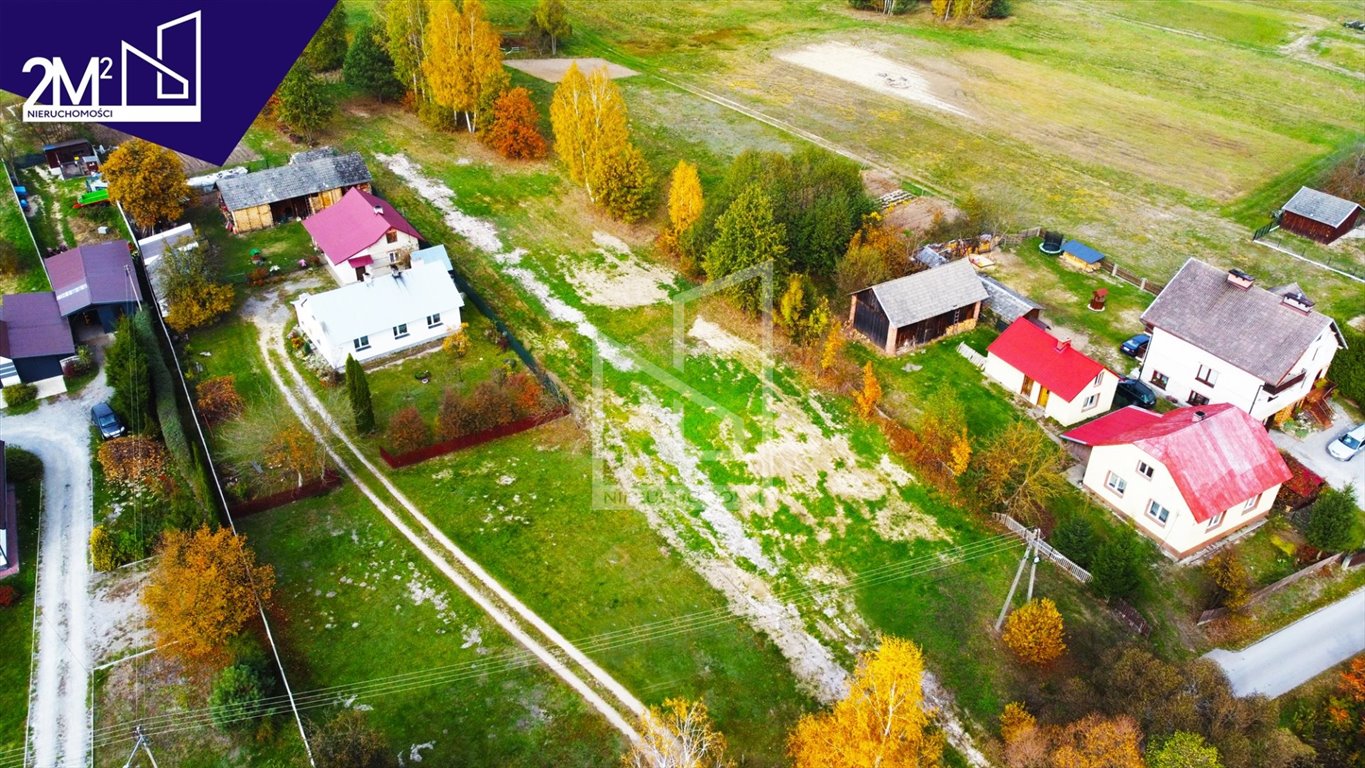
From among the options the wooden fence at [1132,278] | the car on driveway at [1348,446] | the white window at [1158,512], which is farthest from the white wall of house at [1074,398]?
the wooden fence at [1132,278]

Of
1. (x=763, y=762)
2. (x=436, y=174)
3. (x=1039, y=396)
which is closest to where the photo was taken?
(x=763, y=762)

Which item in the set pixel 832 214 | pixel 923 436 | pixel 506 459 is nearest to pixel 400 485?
pixel 506 459

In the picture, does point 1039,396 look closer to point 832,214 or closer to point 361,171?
point 832,214

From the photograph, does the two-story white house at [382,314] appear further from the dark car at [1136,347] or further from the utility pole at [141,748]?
the dark car at [1136,347]

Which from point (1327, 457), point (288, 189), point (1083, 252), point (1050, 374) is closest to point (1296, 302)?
point (1327, 457)

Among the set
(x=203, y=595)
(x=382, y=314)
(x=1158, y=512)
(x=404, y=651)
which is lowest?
(x=404, y=651)

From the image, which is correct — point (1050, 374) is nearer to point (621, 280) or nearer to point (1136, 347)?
point (1136, 347)
